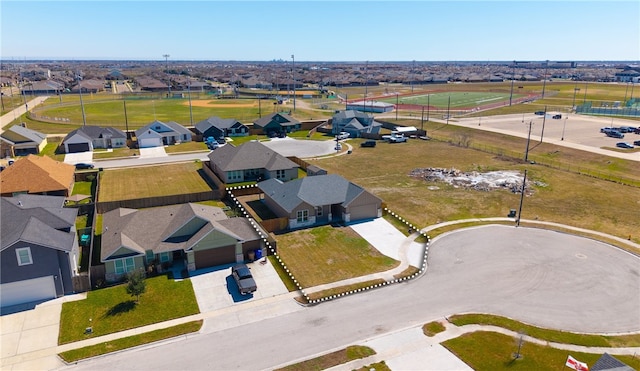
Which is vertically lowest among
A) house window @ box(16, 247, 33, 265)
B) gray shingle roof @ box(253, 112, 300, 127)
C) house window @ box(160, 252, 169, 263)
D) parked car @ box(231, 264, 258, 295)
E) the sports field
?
parked car @ box(231, 264, 258, 295)

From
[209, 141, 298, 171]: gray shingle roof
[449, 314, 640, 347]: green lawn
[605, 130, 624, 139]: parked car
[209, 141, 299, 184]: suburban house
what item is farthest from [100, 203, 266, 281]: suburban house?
[605, 130, 624, 139]: parked car

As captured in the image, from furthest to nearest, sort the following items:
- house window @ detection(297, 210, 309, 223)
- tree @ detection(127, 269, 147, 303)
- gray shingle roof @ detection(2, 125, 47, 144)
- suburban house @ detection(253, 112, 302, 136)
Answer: suburban house @ detection(253, 112, 302, 136)
gray shingle roof @ detection(2, 125, 47, 144)
house window @ detection(297, 210, 309, 223)
tree @ detection(127, 269, 147, 303)

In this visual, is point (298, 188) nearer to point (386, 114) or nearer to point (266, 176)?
point (266, 176)

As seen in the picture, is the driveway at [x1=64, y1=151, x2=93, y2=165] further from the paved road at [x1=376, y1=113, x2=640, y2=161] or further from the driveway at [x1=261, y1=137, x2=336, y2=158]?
the paved road at [x1=376, y1=113, x2=640, y2=161]

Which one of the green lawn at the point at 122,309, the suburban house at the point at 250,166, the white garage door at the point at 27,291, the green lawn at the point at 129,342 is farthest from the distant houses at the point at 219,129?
the green lawn at the point at 129,342

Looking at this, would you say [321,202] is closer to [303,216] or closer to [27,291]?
[303,216]

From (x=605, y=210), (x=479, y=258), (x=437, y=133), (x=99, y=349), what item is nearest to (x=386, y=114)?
(x=437, y=133)

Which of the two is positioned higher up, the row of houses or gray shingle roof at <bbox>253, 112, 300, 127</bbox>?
gray shingle roof at <bbox>253, 112, 300, 127</bbox>

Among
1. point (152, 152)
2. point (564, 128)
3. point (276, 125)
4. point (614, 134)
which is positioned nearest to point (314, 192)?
point (152, 152)
